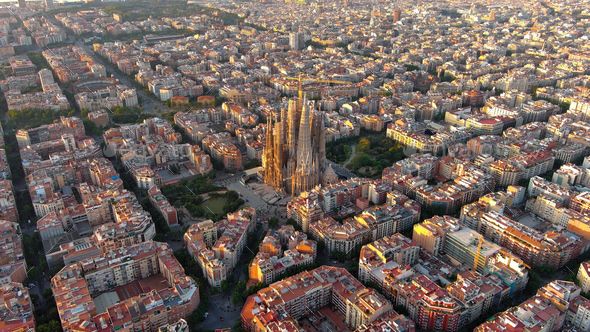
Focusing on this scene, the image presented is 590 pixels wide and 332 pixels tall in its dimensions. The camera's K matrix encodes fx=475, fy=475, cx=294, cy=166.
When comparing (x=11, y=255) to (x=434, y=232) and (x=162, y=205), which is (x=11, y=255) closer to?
(x=162, y=205)

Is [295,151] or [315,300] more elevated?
[295,151]

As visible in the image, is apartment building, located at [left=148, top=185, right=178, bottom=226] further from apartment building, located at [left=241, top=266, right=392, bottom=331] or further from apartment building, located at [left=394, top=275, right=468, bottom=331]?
apartment building, located at [left=394, top=275, right=468, bottom=331]

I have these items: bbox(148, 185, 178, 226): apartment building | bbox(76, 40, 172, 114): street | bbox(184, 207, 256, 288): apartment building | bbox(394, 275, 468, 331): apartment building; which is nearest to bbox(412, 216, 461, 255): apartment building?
bbox(394, 275, 468, 331): apartment building

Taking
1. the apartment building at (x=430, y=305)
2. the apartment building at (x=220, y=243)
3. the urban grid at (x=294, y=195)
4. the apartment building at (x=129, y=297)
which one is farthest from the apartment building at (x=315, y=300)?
the apartment building at (x=129, y=297)

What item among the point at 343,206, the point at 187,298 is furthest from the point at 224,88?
the point at 187,298

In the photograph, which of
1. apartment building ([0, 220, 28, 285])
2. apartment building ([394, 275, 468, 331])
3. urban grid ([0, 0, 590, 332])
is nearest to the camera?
apartment building ([394, 275, 468, 331])

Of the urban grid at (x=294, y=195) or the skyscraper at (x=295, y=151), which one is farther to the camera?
the skyscraper at (x=295, y=151)

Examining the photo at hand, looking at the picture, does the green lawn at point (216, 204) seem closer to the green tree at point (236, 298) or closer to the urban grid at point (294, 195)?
the urban grid at point (294, 195)

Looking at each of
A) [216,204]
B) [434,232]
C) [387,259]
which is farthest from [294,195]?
[434,232]
